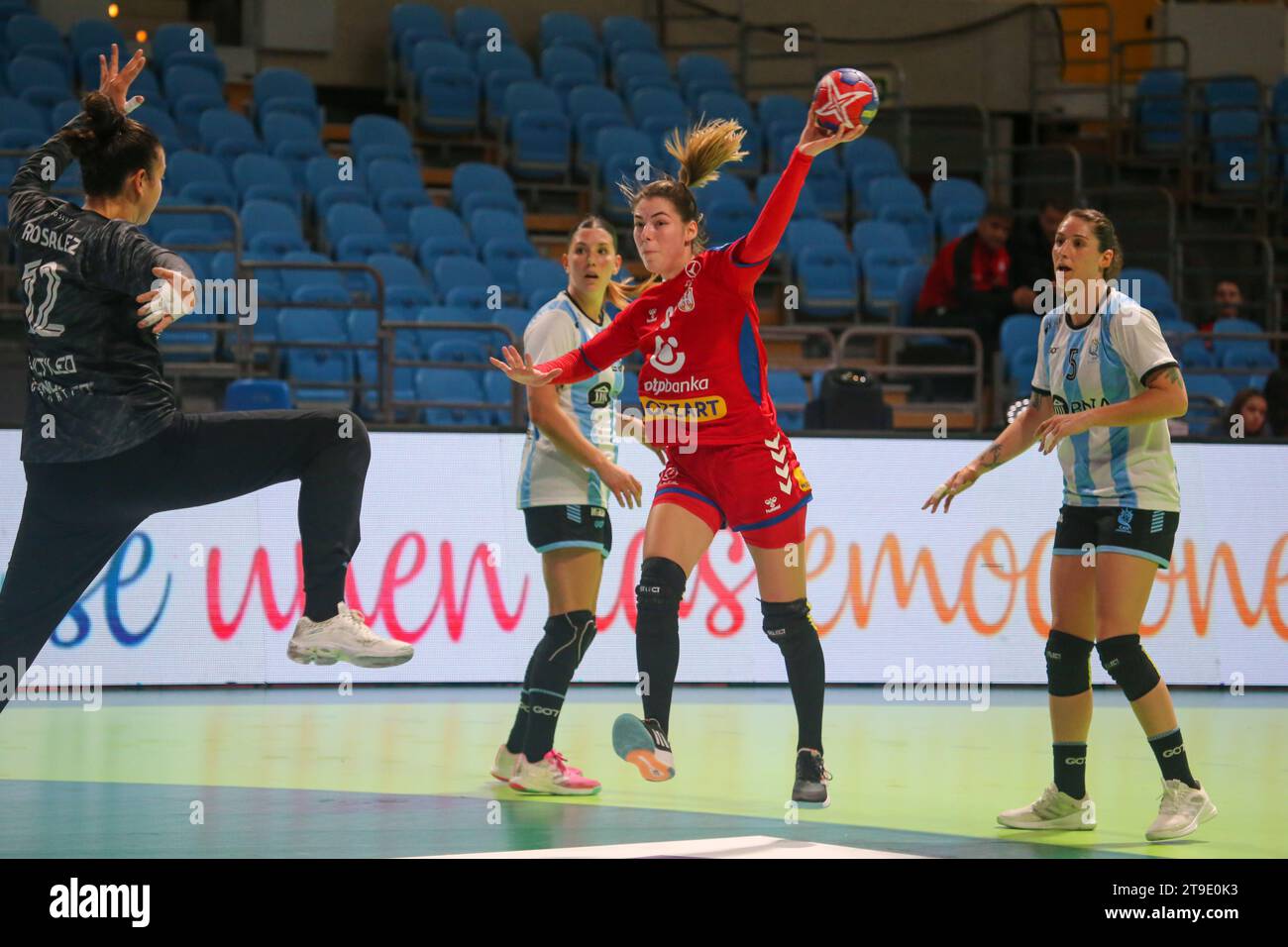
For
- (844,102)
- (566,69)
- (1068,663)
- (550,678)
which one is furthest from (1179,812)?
(566,69)

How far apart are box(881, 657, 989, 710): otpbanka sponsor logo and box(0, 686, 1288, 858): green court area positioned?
283mm

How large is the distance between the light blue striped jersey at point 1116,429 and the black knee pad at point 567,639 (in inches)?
79.4

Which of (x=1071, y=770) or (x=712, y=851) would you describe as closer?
(x=712, y=851)

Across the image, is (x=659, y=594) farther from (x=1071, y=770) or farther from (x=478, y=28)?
(x=478, y=28)

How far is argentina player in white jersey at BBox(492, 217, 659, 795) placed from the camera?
270 inches

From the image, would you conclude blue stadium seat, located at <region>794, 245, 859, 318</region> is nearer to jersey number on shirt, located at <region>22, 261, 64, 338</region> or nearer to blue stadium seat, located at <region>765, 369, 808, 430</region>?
blue stadium seat, located at <region>765, 369, 808, 430</region>

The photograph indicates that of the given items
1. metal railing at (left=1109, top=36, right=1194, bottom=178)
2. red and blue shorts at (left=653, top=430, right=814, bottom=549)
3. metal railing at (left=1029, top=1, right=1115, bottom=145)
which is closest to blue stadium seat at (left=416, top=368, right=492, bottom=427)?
red and blue shorts at (left=653, top=430, right=814, bottom=549)

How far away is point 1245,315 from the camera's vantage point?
18500mm

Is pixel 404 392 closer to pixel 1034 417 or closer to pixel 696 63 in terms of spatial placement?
pixel 696 63

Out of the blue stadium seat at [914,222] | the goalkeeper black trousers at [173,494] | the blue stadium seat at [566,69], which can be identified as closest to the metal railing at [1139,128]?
the blue stadium seat at [914,222]

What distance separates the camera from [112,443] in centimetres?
520

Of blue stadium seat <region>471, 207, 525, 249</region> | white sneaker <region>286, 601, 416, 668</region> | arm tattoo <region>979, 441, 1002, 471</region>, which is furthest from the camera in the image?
blue stadium seat <region>471, 207, 525, 249</region>

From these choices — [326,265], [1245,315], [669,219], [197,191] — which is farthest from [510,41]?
[669,219]
